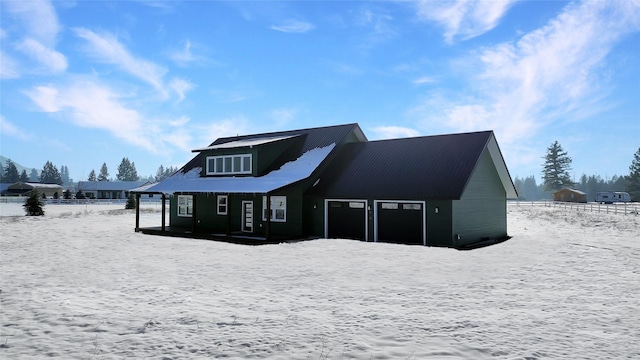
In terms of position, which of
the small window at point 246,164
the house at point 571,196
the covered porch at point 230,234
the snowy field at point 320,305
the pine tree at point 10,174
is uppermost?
the pine tree at point 10,174

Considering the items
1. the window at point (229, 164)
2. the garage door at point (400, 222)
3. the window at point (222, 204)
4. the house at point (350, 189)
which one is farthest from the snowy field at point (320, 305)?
the window at point (229, 164)

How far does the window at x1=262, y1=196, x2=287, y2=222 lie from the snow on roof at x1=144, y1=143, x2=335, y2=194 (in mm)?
1186

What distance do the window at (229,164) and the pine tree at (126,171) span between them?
140482mm

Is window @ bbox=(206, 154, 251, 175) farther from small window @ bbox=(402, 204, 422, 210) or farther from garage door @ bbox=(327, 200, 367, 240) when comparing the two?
small window @ bbox=(402, 204, 422, 210)

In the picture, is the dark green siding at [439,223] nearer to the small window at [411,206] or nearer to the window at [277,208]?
the small window at [411,206]

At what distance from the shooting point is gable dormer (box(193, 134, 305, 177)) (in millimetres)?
25156

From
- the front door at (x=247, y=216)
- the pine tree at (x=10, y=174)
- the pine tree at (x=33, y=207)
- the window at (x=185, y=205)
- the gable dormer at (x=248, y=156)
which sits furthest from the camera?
the pine tree at (x=10, y=174)

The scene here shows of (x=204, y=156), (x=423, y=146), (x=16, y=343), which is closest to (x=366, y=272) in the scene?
(x=16, y=343)

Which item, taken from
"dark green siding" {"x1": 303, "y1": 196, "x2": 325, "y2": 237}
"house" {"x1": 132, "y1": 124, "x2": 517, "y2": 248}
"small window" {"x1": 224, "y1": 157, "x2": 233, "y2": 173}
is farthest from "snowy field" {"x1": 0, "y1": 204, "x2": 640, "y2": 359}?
"small window" {"x1": 224, "y1": 157, "x2": 233, "y2": 173}

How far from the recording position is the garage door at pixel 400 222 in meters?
19.7

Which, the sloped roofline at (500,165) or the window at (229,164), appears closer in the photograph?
the sloped roofline at (500,165)

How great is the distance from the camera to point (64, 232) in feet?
80.4

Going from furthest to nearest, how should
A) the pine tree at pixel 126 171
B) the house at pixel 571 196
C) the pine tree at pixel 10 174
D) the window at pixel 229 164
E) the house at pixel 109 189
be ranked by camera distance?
the pine tree at pixel 126 171 → the pine tree at pixel 10 174 → the house at pixel 109 189 → the house at pixel 571 196 → the window at pixel 229 164

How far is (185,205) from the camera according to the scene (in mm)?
28141
